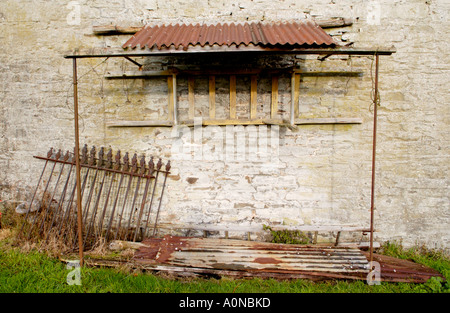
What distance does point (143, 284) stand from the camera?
10.1 feet

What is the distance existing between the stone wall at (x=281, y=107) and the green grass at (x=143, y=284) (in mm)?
1155

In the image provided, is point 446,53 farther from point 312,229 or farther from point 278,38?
point 312,229

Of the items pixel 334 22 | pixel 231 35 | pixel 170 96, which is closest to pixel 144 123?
pixel 170 96

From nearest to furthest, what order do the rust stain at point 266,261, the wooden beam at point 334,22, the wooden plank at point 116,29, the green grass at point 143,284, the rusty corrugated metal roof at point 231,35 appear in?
the green grass at point 143,284 → the rusty corrugated metal roof at point 231,35 → the rust stain at point 266,261 → the wooden beam at point 334,22 → the wooden plank at point 116,29

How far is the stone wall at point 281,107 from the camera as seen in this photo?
407 centimetres

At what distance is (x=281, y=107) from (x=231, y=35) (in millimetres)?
1430

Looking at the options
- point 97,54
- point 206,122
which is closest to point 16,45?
point 97,54

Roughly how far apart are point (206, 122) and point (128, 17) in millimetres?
2167

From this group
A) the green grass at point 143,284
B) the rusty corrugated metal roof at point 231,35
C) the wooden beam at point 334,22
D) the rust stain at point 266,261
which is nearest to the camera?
the green grass at point 143,284

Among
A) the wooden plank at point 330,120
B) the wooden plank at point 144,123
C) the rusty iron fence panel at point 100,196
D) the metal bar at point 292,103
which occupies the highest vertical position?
the metal bar at point 292,103

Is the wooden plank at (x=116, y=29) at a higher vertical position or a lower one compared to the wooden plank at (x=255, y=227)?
higher

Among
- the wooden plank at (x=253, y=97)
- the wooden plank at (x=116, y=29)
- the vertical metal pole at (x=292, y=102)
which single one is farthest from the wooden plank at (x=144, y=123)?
the vertical metal pole at (x=292, y=102)

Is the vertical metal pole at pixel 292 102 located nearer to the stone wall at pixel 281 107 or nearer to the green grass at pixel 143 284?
the stone wall at pixel 281 107

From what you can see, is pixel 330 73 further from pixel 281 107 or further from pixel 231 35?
pixel 231 35
